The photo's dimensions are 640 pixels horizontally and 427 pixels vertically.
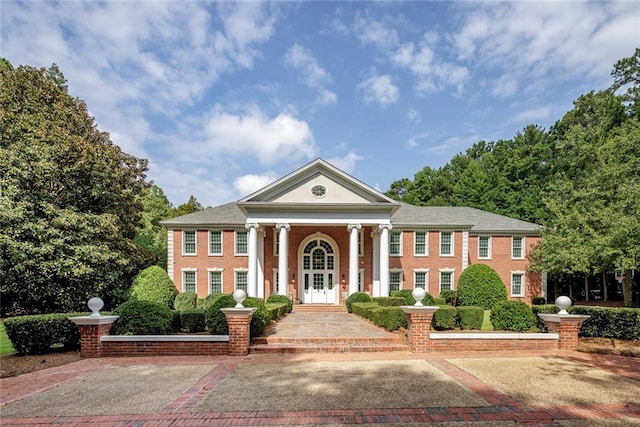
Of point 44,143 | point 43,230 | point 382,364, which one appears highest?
point 44,143

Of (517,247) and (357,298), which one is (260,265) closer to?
(357,298)

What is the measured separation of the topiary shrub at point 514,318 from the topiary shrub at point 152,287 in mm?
16660

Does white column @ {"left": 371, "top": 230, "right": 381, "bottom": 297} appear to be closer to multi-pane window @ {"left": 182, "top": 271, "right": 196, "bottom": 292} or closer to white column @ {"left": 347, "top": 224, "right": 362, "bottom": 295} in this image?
white column @ {"left": 347, "top": 224, "right": 362, "bottom": 295}

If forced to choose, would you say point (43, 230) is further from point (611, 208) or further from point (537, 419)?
point (611, 208)

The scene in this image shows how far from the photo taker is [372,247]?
24.4m

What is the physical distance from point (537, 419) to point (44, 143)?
71.7 feet

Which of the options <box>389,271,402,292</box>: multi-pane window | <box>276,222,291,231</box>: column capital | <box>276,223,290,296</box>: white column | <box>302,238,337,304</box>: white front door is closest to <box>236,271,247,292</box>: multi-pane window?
<box>302,238,337,304</box>: white front door

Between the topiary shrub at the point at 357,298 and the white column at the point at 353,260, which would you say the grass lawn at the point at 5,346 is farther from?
the white column at the point at 353,260

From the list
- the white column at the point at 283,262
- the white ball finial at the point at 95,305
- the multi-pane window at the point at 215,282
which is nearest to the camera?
the white ball finial at the point at 95,305

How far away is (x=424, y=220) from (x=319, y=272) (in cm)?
865

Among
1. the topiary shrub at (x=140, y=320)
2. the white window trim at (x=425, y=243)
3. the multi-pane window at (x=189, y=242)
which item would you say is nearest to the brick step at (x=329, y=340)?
the topiary shrub at (x=140, y=320)

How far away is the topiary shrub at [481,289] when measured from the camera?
20.1 metres

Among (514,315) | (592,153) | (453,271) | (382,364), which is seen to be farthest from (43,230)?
(592,153)

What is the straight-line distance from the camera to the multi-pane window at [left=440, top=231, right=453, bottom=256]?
82.5ft
